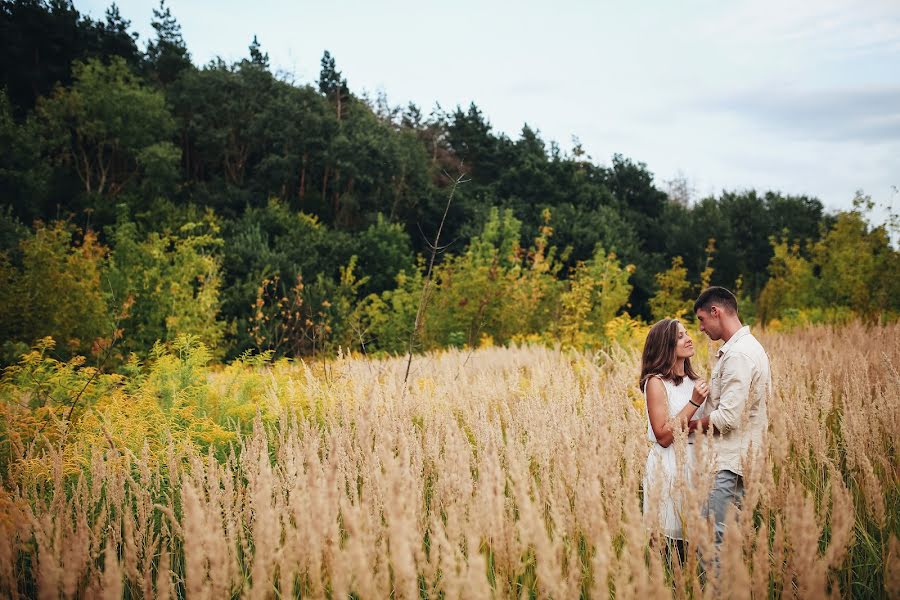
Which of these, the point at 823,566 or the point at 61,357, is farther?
the point at 61,357

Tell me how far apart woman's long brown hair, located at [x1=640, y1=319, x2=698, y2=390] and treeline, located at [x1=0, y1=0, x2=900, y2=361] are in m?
7.01

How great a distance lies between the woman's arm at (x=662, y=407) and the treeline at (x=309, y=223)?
720 cm

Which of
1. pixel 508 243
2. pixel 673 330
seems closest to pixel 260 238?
pixel 508 243

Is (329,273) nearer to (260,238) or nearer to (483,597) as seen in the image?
(260,238)

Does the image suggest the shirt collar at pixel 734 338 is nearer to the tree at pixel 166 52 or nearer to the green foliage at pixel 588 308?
the green foliage at pixel 588 308

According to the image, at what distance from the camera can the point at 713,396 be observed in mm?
3078

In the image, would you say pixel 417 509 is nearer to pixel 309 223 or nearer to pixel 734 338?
pixel 734 338

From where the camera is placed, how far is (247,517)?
2.84 m

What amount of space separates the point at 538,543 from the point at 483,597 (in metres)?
0.22

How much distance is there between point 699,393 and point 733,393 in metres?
0.20

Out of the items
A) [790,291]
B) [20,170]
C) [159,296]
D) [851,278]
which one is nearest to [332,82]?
[20,170]

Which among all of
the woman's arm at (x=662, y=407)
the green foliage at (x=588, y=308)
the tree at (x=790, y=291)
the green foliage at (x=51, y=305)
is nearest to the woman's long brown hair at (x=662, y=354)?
the woman's arm at (x=662, y=407)

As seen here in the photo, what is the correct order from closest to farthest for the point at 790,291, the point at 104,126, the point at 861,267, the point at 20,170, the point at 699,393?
the point at 699,393 → the point at 861,267 → the point at 790,291 → the point at 20,170 → the point at 104,126

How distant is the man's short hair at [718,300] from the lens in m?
3.33
